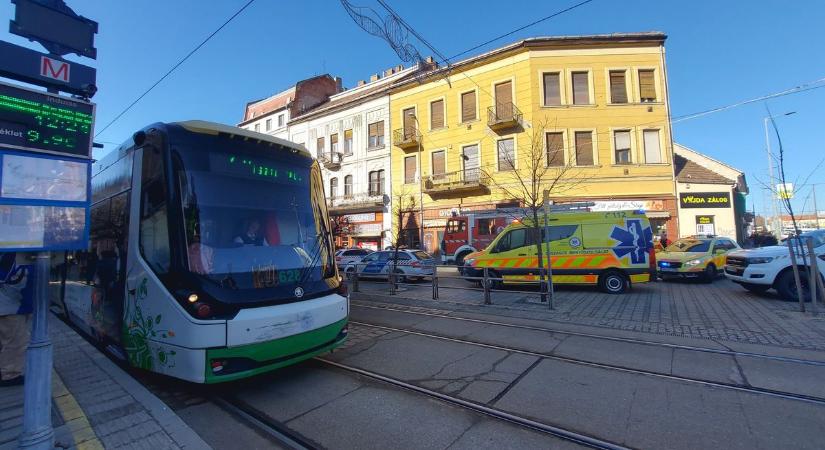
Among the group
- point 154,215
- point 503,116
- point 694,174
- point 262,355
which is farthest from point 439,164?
point 262,355

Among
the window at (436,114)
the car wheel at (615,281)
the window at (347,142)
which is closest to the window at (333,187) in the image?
the window at (347,142)

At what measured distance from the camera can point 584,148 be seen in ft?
80.6

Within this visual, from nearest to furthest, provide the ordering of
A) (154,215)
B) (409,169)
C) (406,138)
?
(154,215) < (406,138) < (409,169)

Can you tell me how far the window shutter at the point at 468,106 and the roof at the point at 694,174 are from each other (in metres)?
13.2

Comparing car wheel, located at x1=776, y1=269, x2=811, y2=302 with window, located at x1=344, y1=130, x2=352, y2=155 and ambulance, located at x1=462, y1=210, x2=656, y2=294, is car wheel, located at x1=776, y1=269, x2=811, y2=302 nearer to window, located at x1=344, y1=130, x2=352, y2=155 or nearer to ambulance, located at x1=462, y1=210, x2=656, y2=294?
ambulance, located at x1=462, y1=210, x2=656, y2=294

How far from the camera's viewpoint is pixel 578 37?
24.8 m

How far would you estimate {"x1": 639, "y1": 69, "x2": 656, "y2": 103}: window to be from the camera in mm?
24328

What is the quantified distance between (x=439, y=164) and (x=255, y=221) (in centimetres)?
2551

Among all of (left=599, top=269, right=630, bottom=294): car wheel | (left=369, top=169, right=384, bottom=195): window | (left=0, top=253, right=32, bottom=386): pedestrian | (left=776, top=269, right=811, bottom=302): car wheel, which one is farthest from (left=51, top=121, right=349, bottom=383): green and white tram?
(left=369, top=169, right=384, bottom=195): window

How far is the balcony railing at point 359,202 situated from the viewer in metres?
31.5

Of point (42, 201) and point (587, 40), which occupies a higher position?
point (587, 40)

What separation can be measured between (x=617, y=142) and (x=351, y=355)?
80.0 ft

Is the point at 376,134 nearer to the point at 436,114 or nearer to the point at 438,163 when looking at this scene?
the point at 436,114

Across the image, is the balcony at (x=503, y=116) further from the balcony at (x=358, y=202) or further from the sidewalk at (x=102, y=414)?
the sidewalk at (x=102, y=414)
